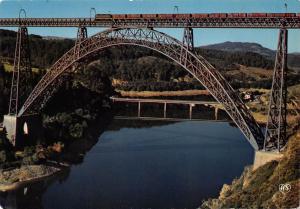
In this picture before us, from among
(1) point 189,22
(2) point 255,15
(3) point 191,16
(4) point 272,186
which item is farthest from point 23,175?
(4) point 272,186

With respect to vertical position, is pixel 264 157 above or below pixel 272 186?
above

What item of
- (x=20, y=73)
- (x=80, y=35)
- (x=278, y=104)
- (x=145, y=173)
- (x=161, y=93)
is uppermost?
(x=80, y=35)

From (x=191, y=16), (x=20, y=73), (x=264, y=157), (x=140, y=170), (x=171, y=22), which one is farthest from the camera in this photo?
(x=20, y=73)

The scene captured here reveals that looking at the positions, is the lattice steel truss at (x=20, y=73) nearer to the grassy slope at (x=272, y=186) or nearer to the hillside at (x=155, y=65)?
the grassy slope at (x=272, y=186)

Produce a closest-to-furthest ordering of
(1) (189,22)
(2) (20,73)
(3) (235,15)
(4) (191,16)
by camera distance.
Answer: (3) (235,15) < (4) (191,16) < (1) (189,22) < (2) (20,73)

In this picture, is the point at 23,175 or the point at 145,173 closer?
the point at 23,175

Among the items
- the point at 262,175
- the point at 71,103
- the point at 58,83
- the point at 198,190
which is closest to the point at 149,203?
the point at 198,190

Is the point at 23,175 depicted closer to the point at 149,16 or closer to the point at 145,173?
the point at 145,173
